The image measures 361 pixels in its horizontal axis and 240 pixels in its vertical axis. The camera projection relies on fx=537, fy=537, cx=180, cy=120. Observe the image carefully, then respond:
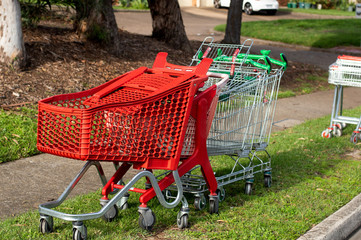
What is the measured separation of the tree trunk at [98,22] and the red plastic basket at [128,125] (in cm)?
633

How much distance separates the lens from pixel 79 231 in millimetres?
3959

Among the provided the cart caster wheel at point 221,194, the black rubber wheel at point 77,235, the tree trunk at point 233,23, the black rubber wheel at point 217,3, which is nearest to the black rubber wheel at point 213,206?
the cart caster wheel at point 221,194

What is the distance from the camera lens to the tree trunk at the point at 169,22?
12.7m

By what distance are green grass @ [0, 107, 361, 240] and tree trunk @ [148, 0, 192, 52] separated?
20.7 feet

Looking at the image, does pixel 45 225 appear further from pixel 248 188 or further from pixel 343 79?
pixel 343 79

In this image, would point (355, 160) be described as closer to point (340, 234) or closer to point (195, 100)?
point (340, 234)

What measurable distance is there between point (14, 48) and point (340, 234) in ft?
19.7

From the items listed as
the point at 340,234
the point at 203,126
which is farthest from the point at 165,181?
the point at 340,234

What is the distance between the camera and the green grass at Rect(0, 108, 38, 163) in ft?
20.5

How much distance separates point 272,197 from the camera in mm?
5262

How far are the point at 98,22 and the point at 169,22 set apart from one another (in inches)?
107

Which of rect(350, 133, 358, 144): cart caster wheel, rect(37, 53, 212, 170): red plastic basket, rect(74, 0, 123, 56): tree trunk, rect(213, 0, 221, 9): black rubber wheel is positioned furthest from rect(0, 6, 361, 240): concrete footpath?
rect(213, 0, 221, 9): black rubber wheel

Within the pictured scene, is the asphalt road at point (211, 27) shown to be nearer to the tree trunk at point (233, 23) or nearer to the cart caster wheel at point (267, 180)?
the tree trunk at point (233, 23)

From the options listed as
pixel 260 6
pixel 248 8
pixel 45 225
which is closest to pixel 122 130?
pixel 45 225
